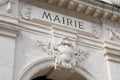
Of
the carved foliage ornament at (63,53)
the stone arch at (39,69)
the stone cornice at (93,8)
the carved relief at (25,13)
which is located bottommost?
the stone arch at (39,69)

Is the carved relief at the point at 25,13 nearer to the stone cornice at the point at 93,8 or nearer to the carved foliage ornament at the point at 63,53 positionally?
the stone cornice at the point at 93,8

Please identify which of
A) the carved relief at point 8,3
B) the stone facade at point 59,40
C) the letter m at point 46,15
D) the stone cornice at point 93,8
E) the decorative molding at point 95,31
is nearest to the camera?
the stone facade at point 59,40

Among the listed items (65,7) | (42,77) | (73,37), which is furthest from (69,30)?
(42,77)

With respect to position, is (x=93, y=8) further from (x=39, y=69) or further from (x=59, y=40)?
(x=39, y=69)

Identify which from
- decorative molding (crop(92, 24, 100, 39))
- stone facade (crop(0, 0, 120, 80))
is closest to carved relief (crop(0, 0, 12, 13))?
stone facade (crop(0, 0, 120, 80))

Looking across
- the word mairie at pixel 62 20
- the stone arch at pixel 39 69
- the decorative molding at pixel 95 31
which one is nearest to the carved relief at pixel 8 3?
the word mairie at pixel 62 20

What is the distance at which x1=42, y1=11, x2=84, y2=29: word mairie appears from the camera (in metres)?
13.0

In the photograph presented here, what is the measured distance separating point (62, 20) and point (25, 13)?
167 cm

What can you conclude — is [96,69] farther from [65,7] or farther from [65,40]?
[65,7]

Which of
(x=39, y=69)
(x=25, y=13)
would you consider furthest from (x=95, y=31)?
(x=39, y=69)

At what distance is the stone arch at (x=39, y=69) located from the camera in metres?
11.4

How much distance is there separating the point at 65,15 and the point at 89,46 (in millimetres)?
1709

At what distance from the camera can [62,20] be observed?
13312mm

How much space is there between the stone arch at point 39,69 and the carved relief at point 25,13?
6.27 feet
